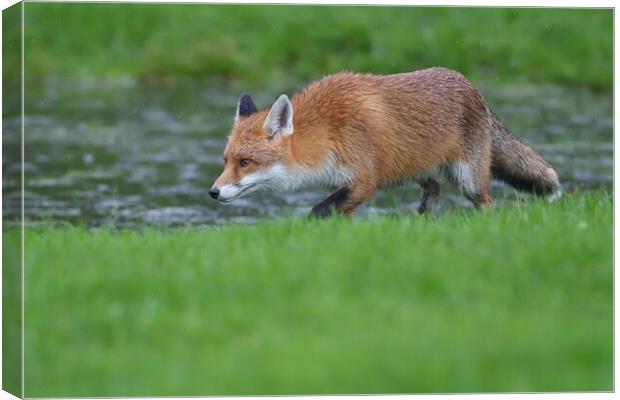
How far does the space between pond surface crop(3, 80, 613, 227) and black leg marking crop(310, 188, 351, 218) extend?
38.6 inches

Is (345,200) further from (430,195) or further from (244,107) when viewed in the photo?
(430,195)

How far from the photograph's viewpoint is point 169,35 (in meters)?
20.1

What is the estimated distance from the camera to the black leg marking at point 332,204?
1045cm

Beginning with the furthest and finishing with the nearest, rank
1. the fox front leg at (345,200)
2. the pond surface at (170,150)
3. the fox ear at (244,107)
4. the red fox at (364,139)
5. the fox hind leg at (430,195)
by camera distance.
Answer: the pond surface at (170,150)
the fox hind leg at (430,195)
the fox ear at (244,107)
the fox front leg at (345,200)
the red fox at (364,139)

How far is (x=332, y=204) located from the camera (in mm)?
10492

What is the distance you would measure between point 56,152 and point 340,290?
10129 mm

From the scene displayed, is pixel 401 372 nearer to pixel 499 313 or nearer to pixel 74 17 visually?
pixel 499 313

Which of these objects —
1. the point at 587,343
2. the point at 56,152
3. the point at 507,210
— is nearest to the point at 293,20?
the point at 56,152

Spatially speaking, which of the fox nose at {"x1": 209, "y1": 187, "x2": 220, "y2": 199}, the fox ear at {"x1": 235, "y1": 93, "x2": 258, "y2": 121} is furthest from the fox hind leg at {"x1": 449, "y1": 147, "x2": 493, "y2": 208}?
the fox nose at {"x1": 209, "y1": 187, "x2": 220, "y2": 199}

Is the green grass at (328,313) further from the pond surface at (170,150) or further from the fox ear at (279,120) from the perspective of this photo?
the pond surface at (170,150)

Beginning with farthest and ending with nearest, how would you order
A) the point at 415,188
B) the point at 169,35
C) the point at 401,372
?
the point at 169,35, the point at 415,188, the point at 401,372

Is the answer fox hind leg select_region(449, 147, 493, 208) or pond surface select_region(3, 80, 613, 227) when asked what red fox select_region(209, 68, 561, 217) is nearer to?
fox hind leg select_region(449, 147, 493, 208)

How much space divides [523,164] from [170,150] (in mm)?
7487

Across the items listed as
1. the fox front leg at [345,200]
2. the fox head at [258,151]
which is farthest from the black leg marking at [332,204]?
the fox head at [258,151]
